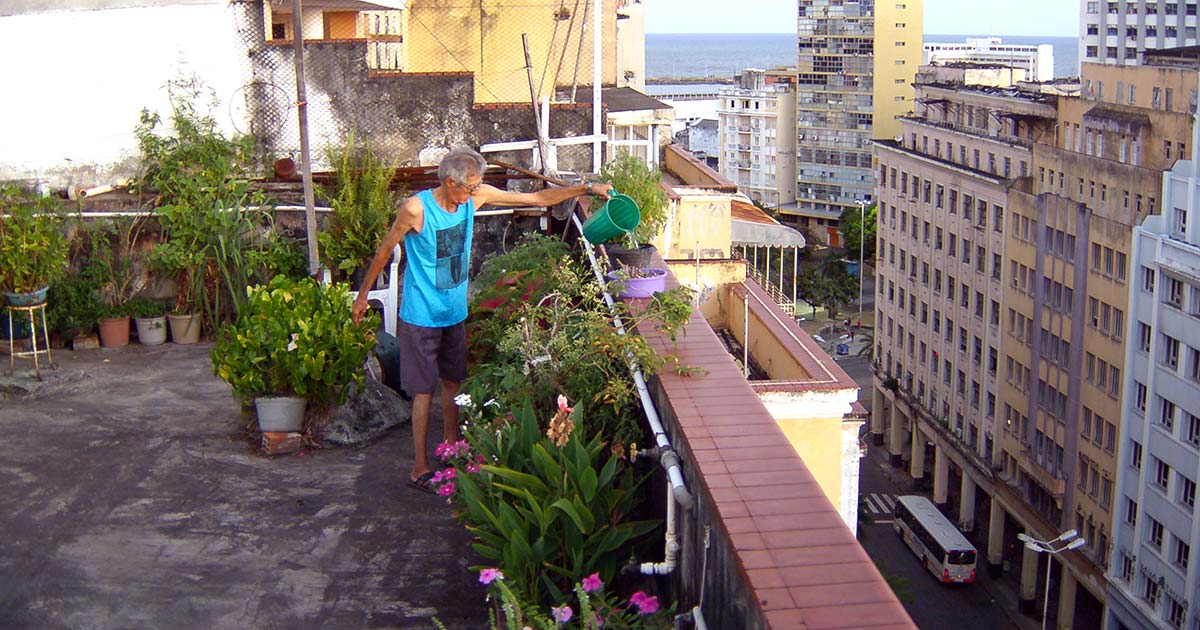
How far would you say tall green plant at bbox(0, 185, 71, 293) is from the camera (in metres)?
A: 7.99

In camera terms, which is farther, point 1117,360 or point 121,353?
point 1117,360

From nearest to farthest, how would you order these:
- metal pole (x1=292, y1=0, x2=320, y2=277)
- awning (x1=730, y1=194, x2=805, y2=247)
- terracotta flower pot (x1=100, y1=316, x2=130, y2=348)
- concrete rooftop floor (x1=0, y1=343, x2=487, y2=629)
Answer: concrete rooftop floor (x1=0, y1=343, x2=487, y2=629)
metal pole (x1=292, y1=0, x2=320, y2=277)
terracotta flower pot (x1=100, y1=316, x2=130, y2=348)
awning (x1=730, y1=194, x2=805, y2=247)

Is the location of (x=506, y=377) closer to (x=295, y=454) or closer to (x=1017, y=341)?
(x=295, y=454)

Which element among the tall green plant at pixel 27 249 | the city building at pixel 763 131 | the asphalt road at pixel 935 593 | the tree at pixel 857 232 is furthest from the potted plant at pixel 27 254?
the city building at pixel 763 131

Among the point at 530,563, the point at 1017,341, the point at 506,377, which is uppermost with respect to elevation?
the point at 506,377

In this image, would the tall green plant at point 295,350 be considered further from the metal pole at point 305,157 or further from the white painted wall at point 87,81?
the white painted wall at point 87,81

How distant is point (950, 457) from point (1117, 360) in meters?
11.3

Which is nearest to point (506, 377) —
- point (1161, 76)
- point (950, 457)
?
point (1161, 76)

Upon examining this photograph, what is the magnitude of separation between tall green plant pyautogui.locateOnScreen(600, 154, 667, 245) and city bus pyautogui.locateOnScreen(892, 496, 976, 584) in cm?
2903

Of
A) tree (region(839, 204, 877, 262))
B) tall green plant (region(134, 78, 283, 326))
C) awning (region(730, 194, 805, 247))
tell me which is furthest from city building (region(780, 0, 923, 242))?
tall green plant (region(134, 78, 283, 326))

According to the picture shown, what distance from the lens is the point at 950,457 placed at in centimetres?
4419

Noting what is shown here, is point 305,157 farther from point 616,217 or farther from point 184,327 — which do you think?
point 616,217

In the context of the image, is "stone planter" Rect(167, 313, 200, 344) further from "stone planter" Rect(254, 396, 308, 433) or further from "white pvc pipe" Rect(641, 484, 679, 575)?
"white pvc pipe" Rect(641, 484, 679, 575)

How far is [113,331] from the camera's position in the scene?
8.59 meters
